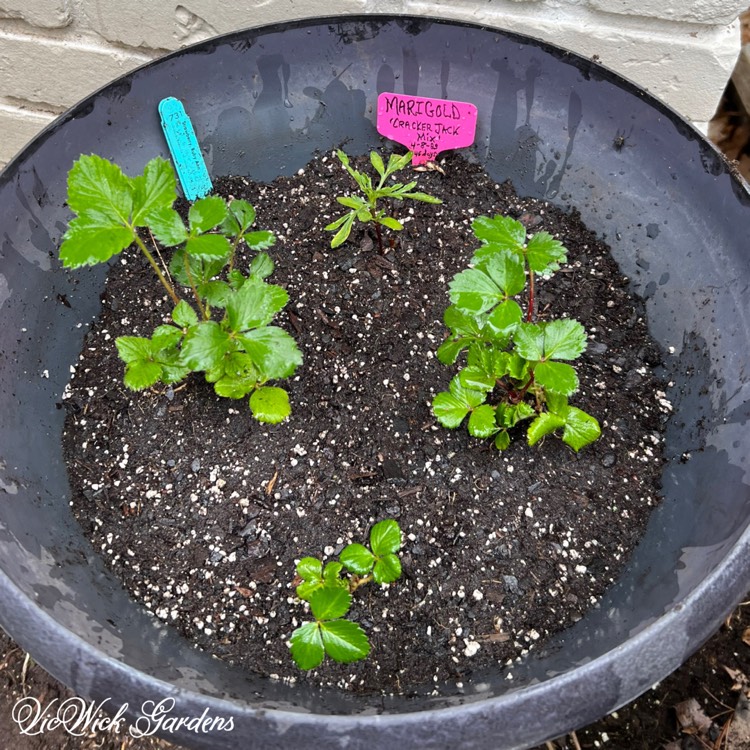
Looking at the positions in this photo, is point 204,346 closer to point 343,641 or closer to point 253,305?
point 253,305

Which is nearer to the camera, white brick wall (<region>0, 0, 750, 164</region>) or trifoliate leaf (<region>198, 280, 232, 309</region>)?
trifoliate leaf (<region>198, 280, 232, 309</region>)

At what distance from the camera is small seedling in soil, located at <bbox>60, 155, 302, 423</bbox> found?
0.75 metres

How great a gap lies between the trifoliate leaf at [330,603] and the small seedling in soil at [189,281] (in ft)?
0.74

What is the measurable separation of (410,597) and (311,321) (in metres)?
0.43

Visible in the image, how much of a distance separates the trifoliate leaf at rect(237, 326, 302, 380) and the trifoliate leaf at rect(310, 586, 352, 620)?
0.24 meters

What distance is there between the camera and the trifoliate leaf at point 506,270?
30.1 inches

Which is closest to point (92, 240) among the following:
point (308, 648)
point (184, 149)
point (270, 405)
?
point (270, 405)

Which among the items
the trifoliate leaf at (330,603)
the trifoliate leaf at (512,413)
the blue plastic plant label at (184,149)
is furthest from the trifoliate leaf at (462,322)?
the blue plastic plant label at (184,149)

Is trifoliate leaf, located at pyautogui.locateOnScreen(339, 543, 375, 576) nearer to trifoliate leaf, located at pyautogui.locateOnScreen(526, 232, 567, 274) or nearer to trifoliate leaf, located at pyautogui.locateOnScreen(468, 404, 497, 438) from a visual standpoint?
trifoliate leaf, located at pyautogui.locateOnScreen(468, 404, 497, 438)

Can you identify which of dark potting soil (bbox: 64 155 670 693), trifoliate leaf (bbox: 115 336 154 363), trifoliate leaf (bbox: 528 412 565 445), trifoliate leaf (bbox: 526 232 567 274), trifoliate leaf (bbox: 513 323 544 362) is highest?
trifoliate leaf (bbox: 526 232 567 274)

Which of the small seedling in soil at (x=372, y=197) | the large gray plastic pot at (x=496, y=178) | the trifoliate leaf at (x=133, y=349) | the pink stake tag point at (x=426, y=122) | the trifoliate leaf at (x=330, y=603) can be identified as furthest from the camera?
the pink stake tag point at (x=426, y=122)

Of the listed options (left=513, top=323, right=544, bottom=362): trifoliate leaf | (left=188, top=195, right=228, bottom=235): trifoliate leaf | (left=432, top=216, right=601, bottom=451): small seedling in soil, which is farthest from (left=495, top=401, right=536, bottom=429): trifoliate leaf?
(left=188, top=195, right=228, bottom=235): trifoliate leaf

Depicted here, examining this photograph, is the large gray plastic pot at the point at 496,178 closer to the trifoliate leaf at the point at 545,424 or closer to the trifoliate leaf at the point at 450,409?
the trifoliate leaf at the point at 545,424

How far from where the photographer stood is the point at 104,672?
0.63m
